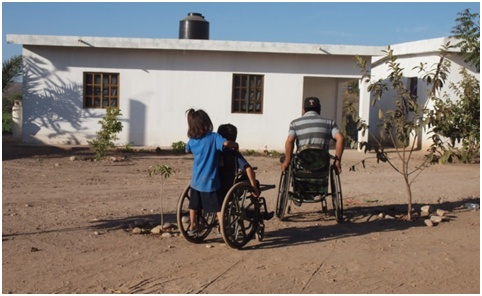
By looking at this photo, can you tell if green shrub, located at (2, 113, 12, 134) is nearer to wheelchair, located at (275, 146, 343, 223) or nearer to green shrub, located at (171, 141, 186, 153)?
green shrub, located at (171, 141, 186, 153)

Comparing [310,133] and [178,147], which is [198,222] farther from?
[178,147]

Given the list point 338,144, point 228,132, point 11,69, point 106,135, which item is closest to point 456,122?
point 338,144

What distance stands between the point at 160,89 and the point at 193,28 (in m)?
2.66

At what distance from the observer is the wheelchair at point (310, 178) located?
26.2 feet

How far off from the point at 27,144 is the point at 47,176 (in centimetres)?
627

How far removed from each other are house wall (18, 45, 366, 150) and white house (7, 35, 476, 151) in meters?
0.03

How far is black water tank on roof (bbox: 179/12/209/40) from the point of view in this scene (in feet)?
64.1

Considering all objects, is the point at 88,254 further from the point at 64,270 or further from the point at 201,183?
the point at 201,183

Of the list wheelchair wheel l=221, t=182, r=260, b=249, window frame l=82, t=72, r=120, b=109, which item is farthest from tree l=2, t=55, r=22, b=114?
wheelchair wheel l=221, t=182, r=260, b=249

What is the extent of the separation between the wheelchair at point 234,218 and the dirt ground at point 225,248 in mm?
110

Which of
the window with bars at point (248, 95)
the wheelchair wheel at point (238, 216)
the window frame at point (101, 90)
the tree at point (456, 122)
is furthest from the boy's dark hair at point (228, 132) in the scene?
the window frame at point (101, 90)

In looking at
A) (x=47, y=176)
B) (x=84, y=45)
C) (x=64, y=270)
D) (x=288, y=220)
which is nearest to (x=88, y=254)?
(x=64, y=270)

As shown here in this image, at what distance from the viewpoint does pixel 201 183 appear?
6590mm

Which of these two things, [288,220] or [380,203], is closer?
[288,220]
